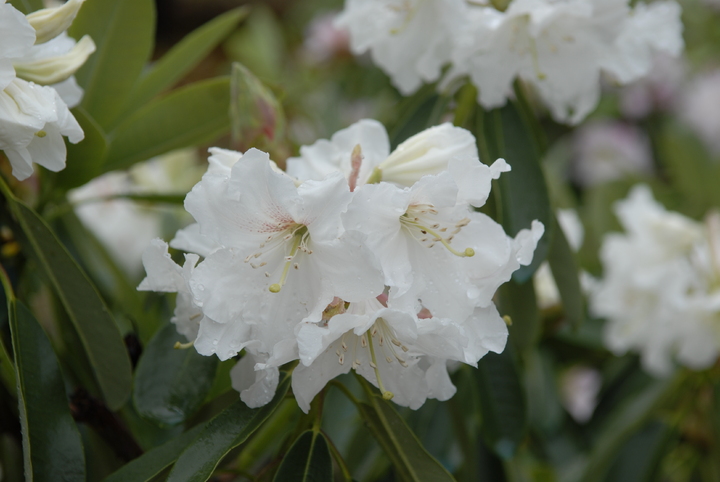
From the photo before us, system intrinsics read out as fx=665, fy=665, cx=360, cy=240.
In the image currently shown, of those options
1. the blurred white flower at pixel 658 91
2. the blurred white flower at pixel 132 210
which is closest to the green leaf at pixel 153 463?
the blurred white flower at pixel 132 210

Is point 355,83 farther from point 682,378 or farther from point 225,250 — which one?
point 225,250

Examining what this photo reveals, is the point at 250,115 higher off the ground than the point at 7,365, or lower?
higher

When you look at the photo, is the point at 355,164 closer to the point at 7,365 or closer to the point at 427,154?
the point at 427,154

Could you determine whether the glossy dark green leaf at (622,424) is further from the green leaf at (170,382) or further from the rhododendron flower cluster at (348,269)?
the green leaf at (170,382)

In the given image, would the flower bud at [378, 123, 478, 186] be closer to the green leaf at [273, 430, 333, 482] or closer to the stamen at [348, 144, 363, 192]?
the stamen at [348, 144, 363, 192]

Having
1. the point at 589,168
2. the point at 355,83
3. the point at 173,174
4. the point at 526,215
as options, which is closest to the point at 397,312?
the point at 526,215

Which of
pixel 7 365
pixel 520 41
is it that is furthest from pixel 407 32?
pixel 7 365

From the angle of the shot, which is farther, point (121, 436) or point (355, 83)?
point (355, 83)
